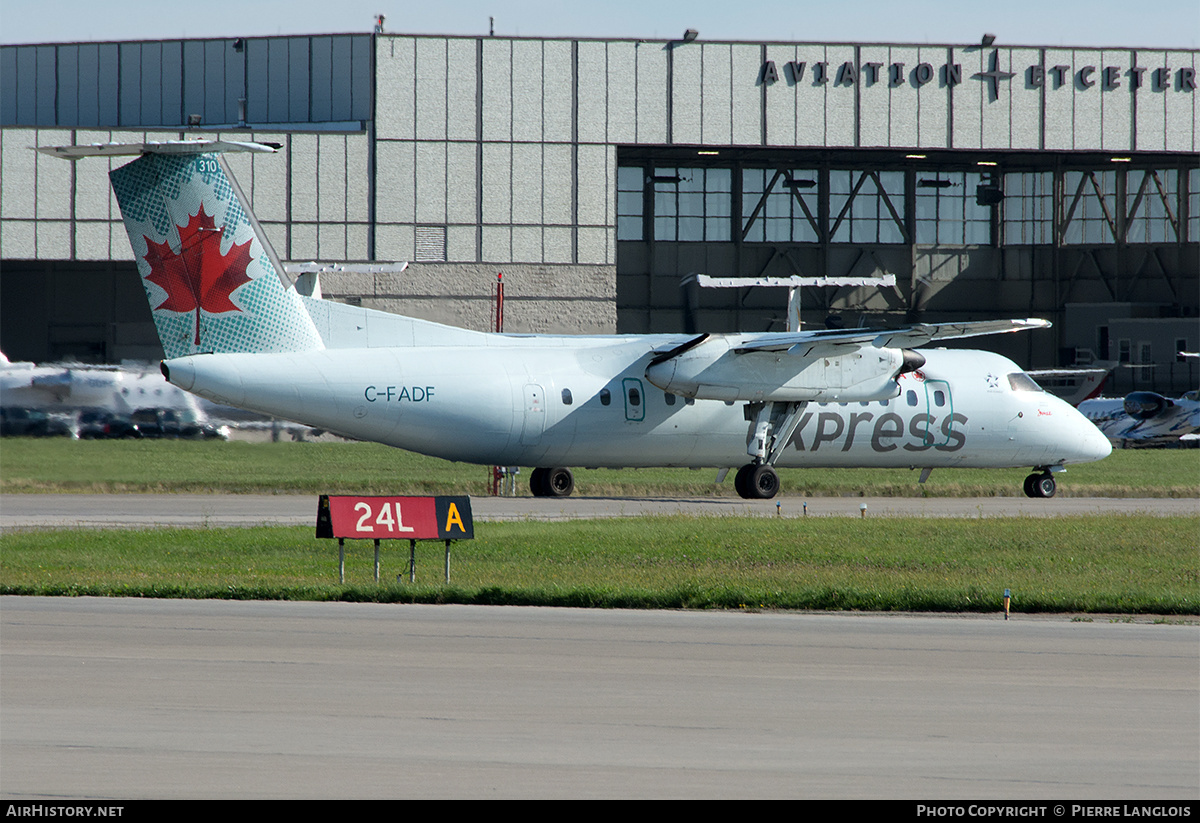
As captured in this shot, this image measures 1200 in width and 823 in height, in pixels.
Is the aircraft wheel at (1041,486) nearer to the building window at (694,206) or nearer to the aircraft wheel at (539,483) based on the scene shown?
the aircraft wheel at (539,483)

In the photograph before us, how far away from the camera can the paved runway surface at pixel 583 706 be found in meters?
7.28

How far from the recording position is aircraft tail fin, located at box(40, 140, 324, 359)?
24375 millimetres

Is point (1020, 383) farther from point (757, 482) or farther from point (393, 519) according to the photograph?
point (393, 519)

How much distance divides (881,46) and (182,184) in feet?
108

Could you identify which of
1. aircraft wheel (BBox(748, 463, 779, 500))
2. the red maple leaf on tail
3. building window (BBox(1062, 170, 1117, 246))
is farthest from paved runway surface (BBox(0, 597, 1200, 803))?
building window (BBox(1062, 170, 1117, 246))

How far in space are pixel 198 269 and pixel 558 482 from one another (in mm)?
10382

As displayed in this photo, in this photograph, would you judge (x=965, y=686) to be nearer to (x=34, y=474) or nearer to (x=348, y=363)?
(x=348, y=363)

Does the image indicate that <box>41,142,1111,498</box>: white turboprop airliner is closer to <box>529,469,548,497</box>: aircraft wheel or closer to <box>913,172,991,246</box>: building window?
<box>529,469,548,497</box>: aircraft wheel

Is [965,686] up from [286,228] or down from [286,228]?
down

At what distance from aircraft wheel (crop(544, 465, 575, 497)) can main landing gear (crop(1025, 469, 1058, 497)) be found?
37.9 ft

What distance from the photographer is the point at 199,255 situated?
80.8ft

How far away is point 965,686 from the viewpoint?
1005 cm
